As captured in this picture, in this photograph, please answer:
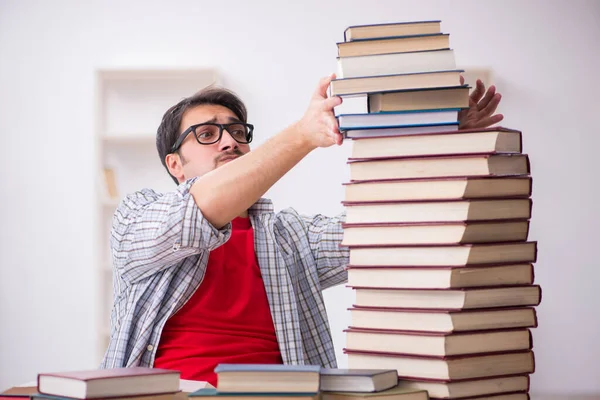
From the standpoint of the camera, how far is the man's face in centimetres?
229

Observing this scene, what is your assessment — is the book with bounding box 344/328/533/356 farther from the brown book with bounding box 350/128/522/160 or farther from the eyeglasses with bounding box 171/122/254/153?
the eyeglasses with bounding box 171/122/254/153

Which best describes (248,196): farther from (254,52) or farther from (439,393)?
(254,52)

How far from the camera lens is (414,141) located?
4.13ft

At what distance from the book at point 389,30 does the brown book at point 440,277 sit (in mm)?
404

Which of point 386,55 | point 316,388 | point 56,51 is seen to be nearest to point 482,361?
point 316,388

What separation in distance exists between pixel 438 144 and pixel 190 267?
0.90 metres

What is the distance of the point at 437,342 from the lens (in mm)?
1202

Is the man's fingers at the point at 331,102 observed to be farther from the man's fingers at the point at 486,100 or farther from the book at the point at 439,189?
the man's fingers at the point at 486,100

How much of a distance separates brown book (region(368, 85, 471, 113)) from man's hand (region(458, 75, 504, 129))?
0.25 meters

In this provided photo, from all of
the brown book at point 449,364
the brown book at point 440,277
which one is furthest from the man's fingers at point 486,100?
the brown book at point 449,364

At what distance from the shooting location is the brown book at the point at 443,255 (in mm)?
1218

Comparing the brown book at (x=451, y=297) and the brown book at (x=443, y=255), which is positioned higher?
the brown book at (x=443, y=255)

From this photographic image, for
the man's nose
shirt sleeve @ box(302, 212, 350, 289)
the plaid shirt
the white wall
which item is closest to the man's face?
the man's nose

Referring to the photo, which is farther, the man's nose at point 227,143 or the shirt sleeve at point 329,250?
the man's nose at point 227,143
